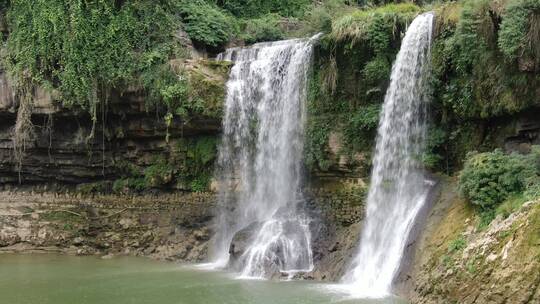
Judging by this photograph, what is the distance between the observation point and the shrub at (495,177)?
10391mm

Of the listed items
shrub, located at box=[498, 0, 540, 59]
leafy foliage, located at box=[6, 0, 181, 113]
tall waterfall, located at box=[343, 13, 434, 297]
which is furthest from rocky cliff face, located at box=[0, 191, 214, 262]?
shrub, located at box=[498, 0, 540, 59]

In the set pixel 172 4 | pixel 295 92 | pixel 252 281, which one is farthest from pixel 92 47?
pixel 252 281

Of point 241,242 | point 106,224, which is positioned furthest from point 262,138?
point 106,224

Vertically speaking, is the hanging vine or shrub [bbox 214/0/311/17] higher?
shrub [bbox 214/0/311/17]

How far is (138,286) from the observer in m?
13.4

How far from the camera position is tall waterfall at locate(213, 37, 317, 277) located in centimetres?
1730

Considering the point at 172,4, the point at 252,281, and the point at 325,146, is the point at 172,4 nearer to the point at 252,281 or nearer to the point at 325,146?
the point at 325,146

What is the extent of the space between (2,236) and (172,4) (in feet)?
31.4

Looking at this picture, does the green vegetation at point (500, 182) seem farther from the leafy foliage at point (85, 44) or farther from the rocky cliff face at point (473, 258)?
the leafy foliage at point (85, 44)

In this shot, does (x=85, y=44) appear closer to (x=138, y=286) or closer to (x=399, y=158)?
(x=138, y=286)

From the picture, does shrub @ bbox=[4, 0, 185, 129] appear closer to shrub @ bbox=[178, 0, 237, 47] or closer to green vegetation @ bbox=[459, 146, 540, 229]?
shrub @ bbox=[178, 0, 237, 47]

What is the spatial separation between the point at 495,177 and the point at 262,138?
846 cm

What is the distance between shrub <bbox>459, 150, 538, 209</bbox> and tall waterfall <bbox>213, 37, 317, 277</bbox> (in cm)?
591

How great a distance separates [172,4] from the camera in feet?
68.8
